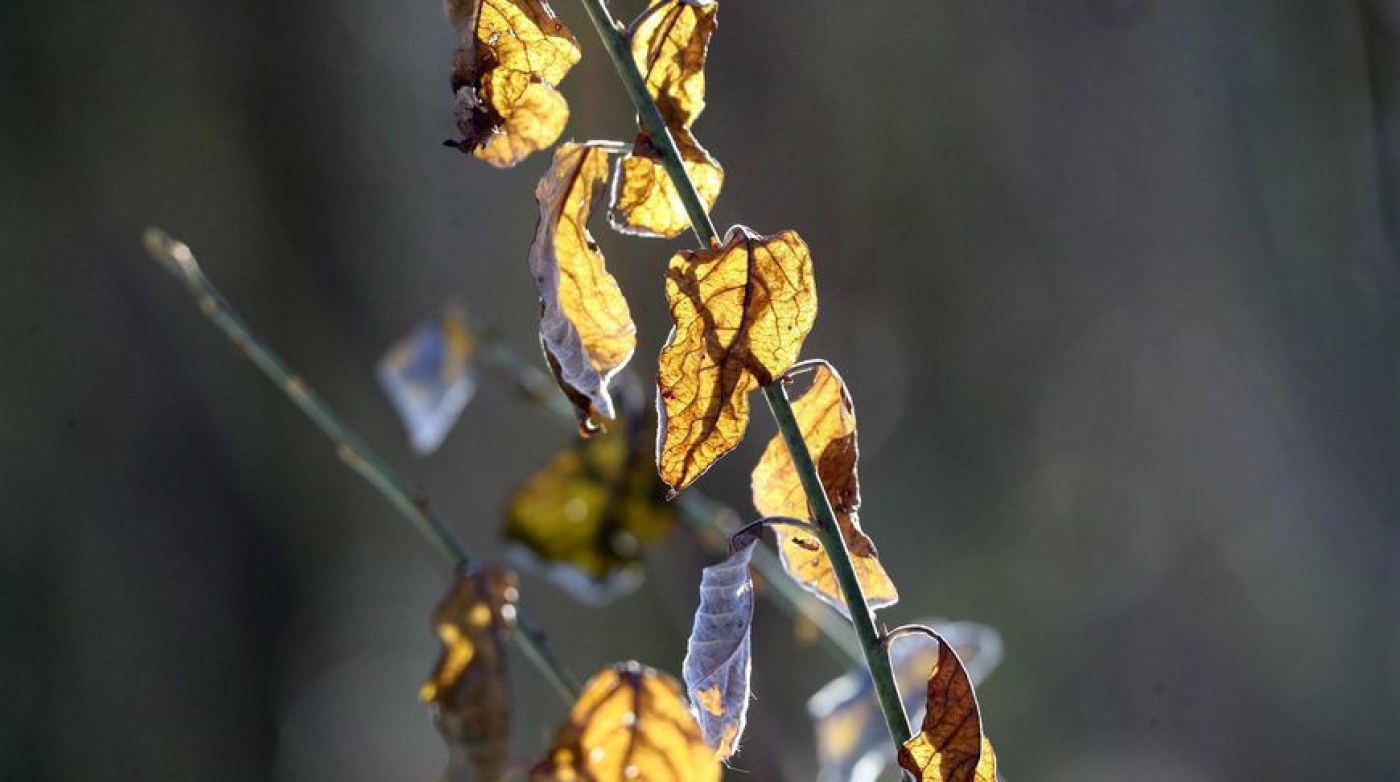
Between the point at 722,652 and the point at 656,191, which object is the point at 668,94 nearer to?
the point at 656,191

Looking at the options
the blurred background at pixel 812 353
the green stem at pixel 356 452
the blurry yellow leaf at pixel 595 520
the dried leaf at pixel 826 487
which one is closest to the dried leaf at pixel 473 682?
the green stem at pixel 356 452

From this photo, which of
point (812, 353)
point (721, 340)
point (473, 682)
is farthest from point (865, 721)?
point (812, 353)

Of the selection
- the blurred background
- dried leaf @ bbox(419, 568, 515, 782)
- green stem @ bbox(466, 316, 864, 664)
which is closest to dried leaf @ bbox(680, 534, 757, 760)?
dried leaf @ bbox(419, 568, 515, 782)

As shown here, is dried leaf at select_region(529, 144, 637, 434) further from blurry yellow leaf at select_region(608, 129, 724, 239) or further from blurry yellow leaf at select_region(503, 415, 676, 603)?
blurry yellow leaf at select_region(503, 415, 676, 603)

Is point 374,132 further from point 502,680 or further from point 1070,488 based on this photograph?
point 502,680

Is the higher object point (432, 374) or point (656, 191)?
point (656, 191)

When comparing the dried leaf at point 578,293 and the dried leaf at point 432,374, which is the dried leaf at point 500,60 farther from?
the dried leaf at point 432,374

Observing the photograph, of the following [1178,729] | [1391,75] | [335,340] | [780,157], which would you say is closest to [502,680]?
[1391,75]
